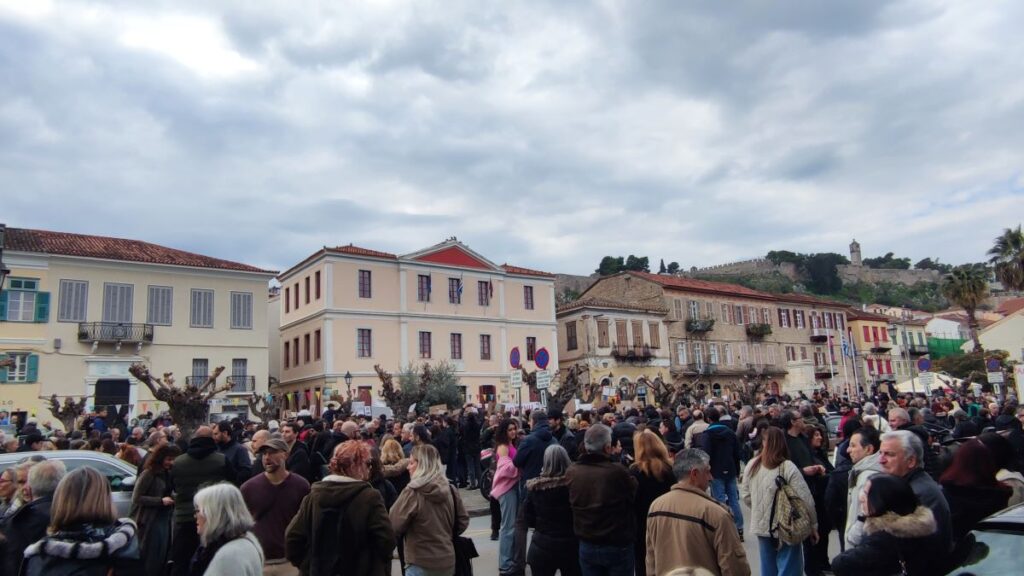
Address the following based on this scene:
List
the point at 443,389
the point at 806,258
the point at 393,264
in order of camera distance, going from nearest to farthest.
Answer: the point at 443,389, the point at 393,264, the point at 806,258

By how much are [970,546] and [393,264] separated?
37.8 meters

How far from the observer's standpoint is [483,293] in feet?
143

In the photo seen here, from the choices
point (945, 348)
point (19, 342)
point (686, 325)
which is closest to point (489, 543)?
point (19, 342)

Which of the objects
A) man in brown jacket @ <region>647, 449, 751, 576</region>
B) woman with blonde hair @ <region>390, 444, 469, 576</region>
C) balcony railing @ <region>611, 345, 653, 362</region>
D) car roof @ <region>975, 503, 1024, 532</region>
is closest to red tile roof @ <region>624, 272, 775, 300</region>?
balcony railing @ <region>611, 345, 653, 362</region>

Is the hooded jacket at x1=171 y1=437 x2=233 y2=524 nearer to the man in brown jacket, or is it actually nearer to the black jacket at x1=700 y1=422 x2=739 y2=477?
the man in brown jacket

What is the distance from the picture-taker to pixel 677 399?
29812mm

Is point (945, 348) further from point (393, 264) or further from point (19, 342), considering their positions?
point (19, 342)

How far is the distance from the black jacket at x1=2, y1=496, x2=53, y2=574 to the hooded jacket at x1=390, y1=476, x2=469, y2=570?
2414mm

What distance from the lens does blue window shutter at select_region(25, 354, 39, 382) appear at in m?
29.4

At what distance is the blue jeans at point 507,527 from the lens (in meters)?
8.05

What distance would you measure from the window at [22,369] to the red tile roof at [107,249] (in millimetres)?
4502

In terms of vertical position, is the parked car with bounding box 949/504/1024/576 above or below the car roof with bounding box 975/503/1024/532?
below

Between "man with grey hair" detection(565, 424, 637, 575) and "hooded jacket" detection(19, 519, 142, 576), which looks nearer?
"hooded jacket" detection(19, 519, 142, 576)

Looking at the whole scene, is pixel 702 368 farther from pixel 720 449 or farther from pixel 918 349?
pixel 720 449
